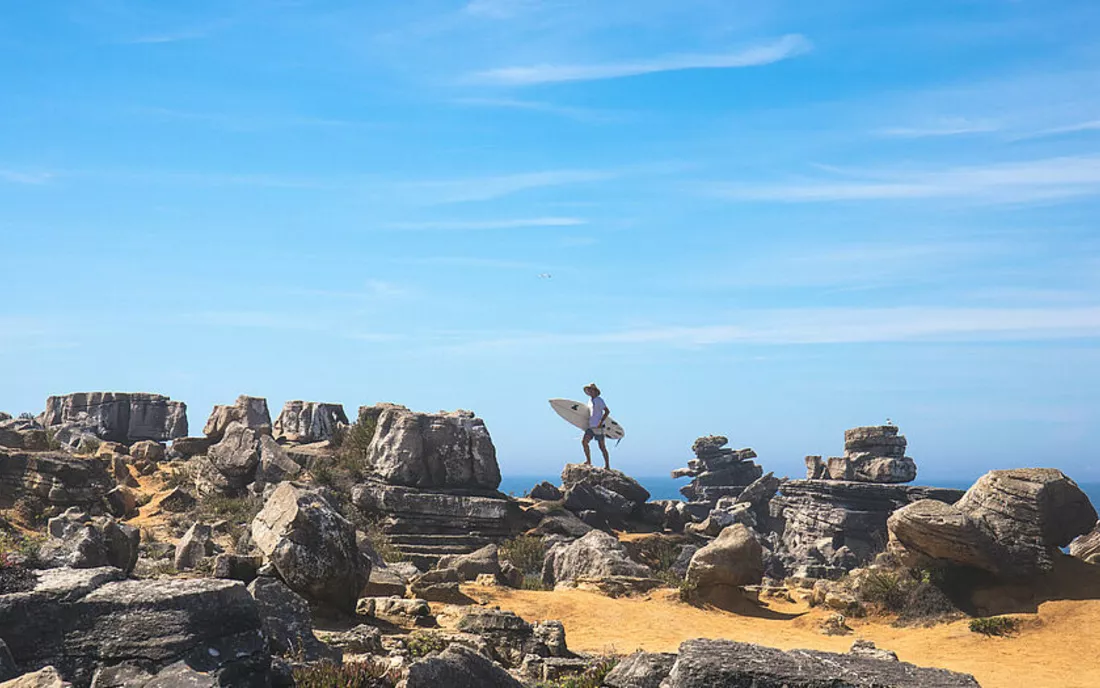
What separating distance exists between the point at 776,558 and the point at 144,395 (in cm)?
2977

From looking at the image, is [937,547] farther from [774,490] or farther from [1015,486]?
[774,490]

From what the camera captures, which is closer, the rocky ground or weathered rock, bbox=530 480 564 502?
the rocky ground

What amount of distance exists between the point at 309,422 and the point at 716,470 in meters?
28.8

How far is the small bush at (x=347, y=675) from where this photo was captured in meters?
9.78

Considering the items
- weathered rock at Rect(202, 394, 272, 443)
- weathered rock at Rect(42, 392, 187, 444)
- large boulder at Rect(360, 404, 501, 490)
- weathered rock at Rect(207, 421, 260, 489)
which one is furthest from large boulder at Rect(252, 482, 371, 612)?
weathered rock at Rect(42, 392, 187, 444)

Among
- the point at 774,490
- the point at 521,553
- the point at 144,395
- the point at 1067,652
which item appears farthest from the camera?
the point at 774,490

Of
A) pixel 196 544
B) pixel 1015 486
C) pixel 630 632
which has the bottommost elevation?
pixel 630 632

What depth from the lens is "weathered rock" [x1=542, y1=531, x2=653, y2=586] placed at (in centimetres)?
2278

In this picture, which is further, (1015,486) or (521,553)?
(521,553)

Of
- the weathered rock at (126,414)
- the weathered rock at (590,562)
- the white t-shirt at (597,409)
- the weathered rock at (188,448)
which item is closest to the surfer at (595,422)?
the white t-shirt at (597,409)

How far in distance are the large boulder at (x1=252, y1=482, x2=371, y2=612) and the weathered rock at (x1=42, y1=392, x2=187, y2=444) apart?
3115 centimetres

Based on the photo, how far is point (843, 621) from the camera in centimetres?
1936

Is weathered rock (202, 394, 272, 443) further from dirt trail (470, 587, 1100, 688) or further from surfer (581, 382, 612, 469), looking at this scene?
dirt trail (470, 587, 1100, 688)

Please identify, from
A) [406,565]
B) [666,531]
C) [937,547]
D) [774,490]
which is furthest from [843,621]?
[774,490]
